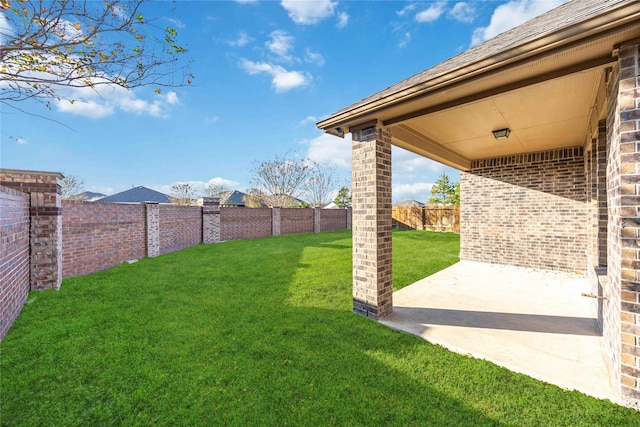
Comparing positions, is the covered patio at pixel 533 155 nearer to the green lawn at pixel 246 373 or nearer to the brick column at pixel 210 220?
the green lawn at pixel 246 373

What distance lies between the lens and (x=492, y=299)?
4.41m

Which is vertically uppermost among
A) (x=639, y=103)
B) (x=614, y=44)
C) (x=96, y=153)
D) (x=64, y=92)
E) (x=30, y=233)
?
(x=96, y=153)

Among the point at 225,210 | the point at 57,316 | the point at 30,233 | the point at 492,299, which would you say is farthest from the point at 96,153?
the point at 492,299

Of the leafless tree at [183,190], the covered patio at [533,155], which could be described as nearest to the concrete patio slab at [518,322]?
the covered patio at [533,155]

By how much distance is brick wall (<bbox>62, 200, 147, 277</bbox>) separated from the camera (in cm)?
593

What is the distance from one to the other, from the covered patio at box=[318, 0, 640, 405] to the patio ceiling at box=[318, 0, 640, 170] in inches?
0.5

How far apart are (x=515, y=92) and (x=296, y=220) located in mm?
15369

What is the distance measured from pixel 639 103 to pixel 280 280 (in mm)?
5553

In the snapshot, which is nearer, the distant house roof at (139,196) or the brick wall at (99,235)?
the brick wall at (99,235)

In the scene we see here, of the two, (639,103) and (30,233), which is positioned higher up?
(639,103)

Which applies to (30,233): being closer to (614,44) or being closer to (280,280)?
(280,280)

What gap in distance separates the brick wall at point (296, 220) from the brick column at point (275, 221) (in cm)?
31

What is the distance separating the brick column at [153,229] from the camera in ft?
29.1

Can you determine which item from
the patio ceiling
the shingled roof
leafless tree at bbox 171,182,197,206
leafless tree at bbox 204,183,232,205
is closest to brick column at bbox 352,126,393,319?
the patio ceiling
